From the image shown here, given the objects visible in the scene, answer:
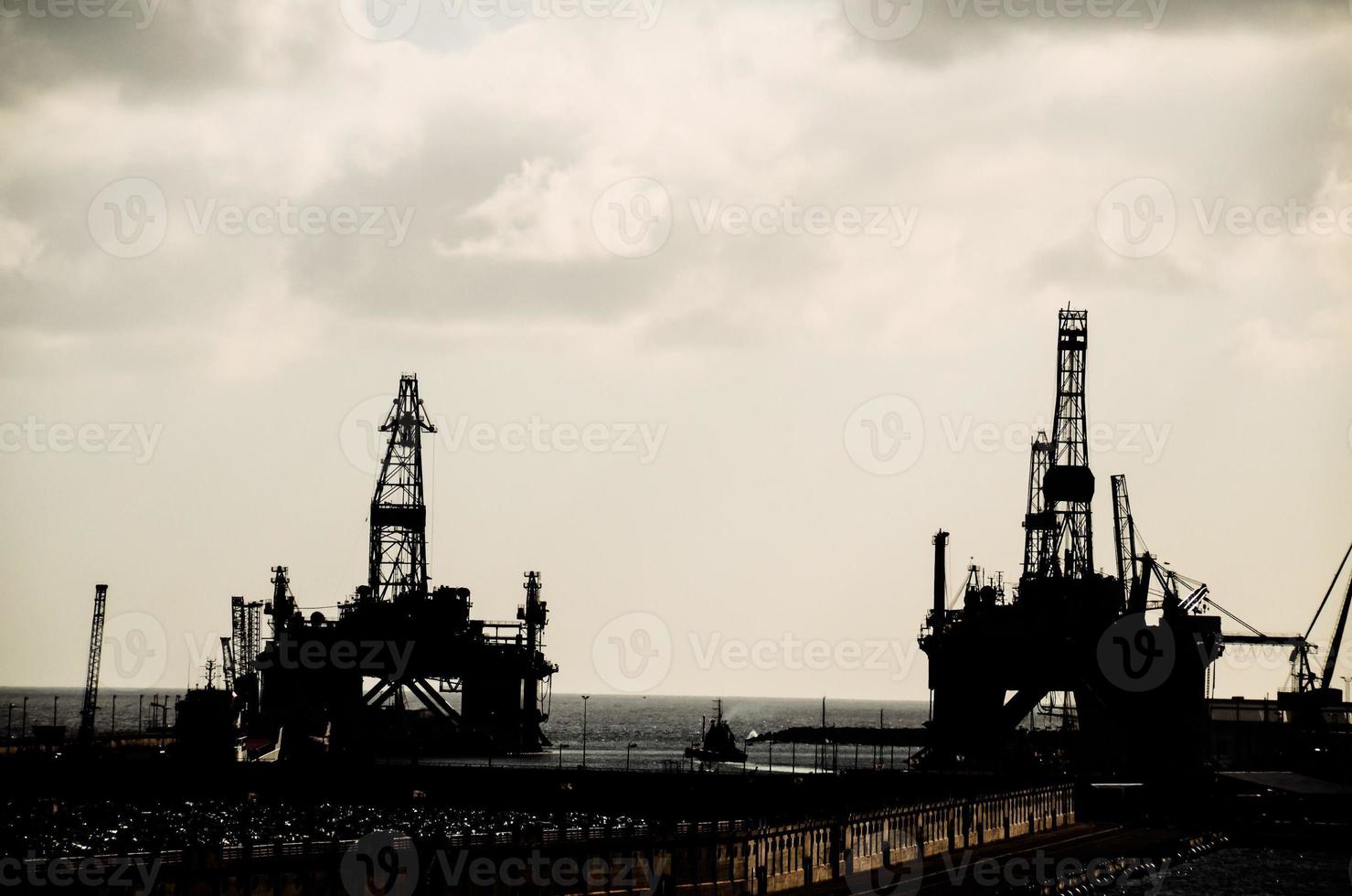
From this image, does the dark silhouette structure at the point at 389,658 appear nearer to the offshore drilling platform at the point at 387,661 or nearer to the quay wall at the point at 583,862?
the offshore drilling platform at the point at 387,661

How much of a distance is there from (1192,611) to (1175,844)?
6442cm

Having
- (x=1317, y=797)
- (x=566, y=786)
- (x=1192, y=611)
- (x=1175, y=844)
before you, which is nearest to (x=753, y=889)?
(x=1175, y=844)

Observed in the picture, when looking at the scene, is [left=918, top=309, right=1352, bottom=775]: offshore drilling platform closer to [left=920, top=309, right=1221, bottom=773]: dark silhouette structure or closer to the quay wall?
[left=920, top=309, right=1221, bottom=773]: dark silhouette structure

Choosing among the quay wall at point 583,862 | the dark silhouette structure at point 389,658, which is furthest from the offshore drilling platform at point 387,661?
the quay wall at point 583,862

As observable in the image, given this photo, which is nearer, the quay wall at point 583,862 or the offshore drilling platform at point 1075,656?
the quay wall at point 583,862

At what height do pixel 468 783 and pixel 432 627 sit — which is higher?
pixel 432 627

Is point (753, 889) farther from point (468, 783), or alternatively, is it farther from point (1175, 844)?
point (468, 783)

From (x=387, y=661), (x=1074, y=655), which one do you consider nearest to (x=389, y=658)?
(x=387, y=661)

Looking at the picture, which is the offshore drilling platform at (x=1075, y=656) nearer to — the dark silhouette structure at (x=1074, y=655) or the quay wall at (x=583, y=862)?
the dark silhouette structure at (x=1074, y=655)

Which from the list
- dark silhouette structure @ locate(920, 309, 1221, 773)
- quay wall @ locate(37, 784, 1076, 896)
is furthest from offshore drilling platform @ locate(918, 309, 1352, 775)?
quay wall @ locate(37, 784, 1076, 896)

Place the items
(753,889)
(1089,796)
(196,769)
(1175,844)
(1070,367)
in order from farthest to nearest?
Result: (1070,367) < (196,769) < (1089,796) < (1175,844) < (753,889)

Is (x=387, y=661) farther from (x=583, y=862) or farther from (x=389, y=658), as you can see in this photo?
(x=583, y=862)

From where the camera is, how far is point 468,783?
142 metres

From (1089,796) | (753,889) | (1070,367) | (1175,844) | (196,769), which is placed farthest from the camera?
(1070,367)
